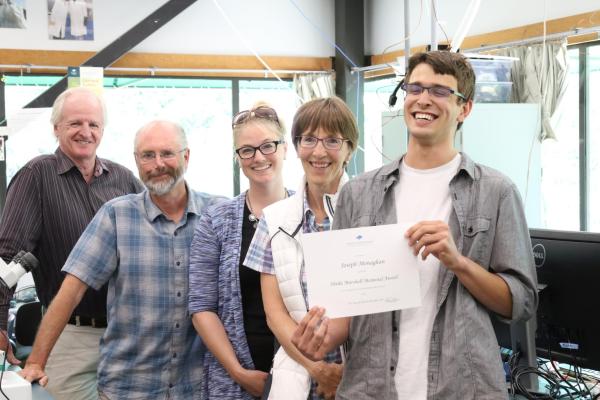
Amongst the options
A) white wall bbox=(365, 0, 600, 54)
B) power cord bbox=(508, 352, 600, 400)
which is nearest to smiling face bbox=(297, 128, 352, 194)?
power cord bbox=(508, 352, 600, 400)

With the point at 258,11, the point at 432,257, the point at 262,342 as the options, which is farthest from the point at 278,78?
the point at 432,257

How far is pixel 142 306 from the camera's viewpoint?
2.22 metres

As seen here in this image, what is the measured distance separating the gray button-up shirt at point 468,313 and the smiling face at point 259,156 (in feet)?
2.02

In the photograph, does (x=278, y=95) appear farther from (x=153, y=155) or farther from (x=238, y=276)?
(x=238, y=276)

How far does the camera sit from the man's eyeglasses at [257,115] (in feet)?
7.18

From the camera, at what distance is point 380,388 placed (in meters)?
1.52

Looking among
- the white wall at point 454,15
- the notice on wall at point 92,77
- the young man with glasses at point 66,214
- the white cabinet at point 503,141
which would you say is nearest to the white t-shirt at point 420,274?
the young man with glasses at point 66,214

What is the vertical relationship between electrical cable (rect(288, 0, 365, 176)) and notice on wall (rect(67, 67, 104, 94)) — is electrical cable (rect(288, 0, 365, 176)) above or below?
above

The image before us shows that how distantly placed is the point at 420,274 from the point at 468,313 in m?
0.13

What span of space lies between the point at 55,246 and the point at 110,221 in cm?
39

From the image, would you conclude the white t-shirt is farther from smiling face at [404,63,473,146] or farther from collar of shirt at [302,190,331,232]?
collar of shirt at [302,190,331,232]

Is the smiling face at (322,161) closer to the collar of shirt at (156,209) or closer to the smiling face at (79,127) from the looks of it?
the collar of shirt at (156,209)

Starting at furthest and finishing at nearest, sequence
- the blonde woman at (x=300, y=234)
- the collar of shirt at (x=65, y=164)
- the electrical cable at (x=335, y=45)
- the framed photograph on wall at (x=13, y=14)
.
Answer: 1. the electrical cable at (x=335, y=45)
2. the framed photograph on wall at (x=13, y=14)
3. the collar of shirt at (x=65, y=164)
4. the blonde woman at (x=300, y=234)

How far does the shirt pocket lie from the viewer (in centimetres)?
150
